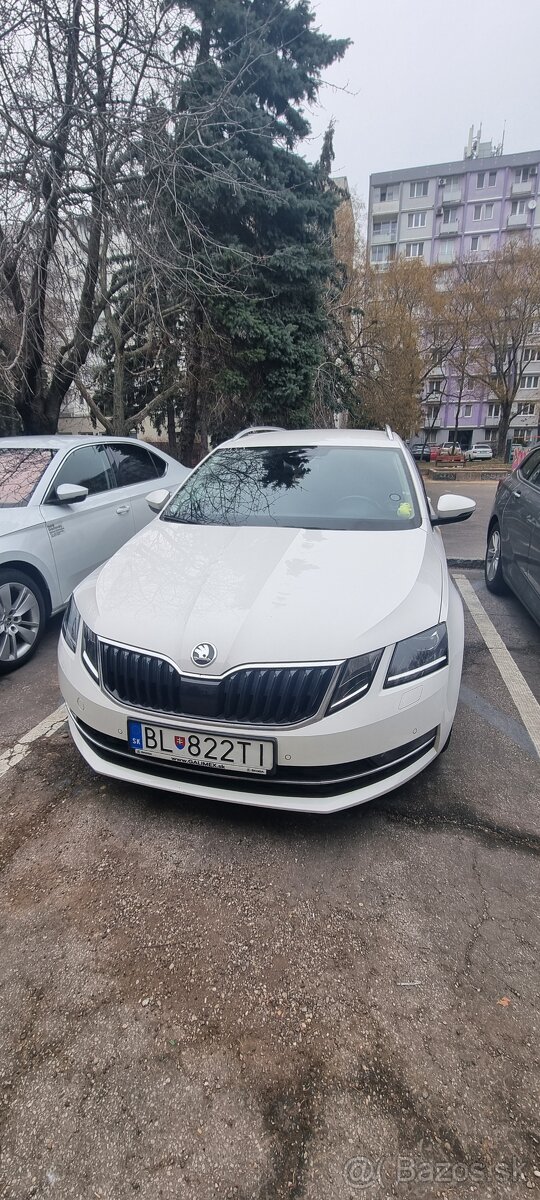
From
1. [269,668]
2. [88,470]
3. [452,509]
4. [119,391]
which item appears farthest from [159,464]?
[119,391]

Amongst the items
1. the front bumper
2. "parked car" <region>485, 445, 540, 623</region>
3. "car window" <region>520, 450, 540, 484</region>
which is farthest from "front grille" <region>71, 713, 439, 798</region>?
"car window" <region>520, 450, 540, 484</region>

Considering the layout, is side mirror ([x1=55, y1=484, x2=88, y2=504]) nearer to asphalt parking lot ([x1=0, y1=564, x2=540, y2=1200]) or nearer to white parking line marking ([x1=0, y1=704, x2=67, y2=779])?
white parking line marking ([x1=0, y1=704, x2=67, y2=779])

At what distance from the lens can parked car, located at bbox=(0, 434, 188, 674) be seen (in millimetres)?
3703

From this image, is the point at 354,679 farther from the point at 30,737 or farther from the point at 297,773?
the point at 30,737

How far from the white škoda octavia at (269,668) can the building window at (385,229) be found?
58.9 meters

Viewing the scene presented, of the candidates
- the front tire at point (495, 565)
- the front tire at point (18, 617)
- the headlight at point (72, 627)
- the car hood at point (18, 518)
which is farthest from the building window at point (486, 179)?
the headlight at point (72, 627)

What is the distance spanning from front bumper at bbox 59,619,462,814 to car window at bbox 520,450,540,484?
9.42 feet

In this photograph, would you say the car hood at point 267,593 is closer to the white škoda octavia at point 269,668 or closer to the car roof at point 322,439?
the white škoda octavia at point 269,668

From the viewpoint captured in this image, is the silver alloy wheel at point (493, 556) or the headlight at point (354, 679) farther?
the silver alloy wheel at point (493, 556)

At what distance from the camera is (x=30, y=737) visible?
2939 millimetres

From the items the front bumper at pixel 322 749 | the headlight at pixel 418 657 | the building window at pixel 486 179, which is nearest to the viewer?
the front bumper at pixel 322 749

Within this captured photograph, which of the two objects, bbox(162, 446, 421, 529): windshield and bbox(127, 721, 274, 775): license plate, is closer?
bbox(127, 721, 274, 775): license plate

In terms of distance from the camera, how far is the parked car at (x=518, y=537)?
12.9 ft

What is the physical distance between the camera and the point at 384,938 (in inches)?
68.6
